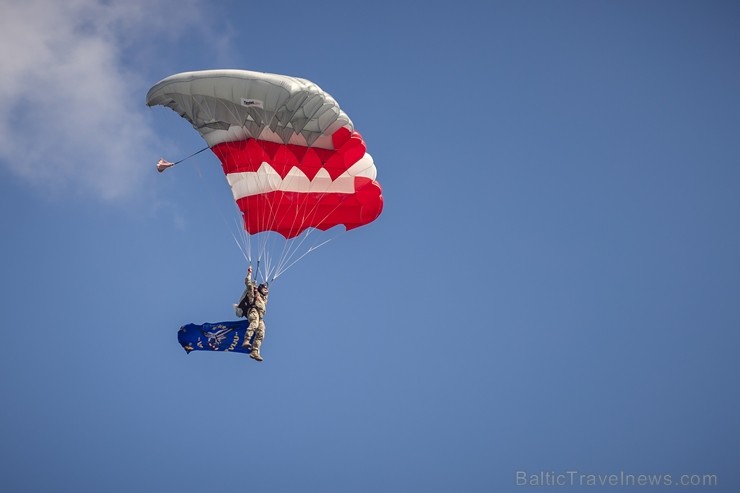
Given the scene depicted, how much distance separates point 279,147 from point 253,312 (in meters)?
4.10

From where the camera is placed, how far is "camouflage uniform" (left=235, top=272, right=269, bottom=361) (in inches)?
668

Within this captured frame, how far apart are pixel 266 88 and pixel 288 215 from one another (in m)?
4.68

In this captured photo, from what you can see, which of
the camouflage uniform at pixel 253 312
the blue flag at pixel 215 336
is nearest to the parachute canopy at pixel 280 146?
the camouflage uniform at pixel 253 312

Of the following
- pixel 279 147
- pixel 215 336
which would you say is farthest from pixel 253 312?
pixel 279 147

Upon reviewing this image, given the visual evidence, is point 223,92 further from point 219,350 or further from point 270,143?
point 219,350

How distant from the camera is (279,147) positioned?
19250mm

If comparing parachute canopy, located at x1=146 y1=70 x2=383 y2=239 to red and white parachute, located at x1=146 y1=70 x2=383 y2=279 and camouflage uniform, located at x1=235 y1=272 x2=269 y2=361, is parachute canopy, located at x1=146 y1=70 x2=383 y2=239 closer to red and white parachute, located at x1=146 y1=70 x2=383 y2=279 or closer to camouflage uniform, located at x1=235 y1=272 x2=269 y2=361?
red and white parachute, located at x1=146 y1=70 x2=383 y2=279

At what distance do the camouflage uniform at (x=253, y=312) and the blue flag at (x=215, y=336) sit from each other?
197 mm

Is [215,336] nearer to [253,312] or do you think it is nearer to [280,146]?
[253,312]

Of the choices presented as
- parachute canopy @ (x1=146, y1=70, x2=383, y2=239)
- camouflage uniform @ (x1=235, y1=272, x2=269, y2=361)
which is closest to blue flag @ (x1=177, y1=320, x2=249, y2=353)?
camouflage uniform @ (x1=235, y1=272, x2=269, y2=361)

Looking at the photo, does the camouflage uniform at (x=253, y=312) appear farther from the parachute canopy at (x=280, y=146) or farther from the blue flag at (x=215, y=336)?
the parachute canopy at (x=280, y=146)

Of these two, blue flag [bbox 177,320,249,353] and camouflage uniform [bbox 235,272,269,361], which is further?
blue flag [bbox 177,320,249,353]

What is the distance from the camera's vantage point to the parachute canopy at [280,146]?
54.6 feet

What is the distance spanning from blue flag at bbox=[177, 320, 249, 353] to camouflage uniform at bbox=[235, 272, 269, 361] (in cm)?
20
